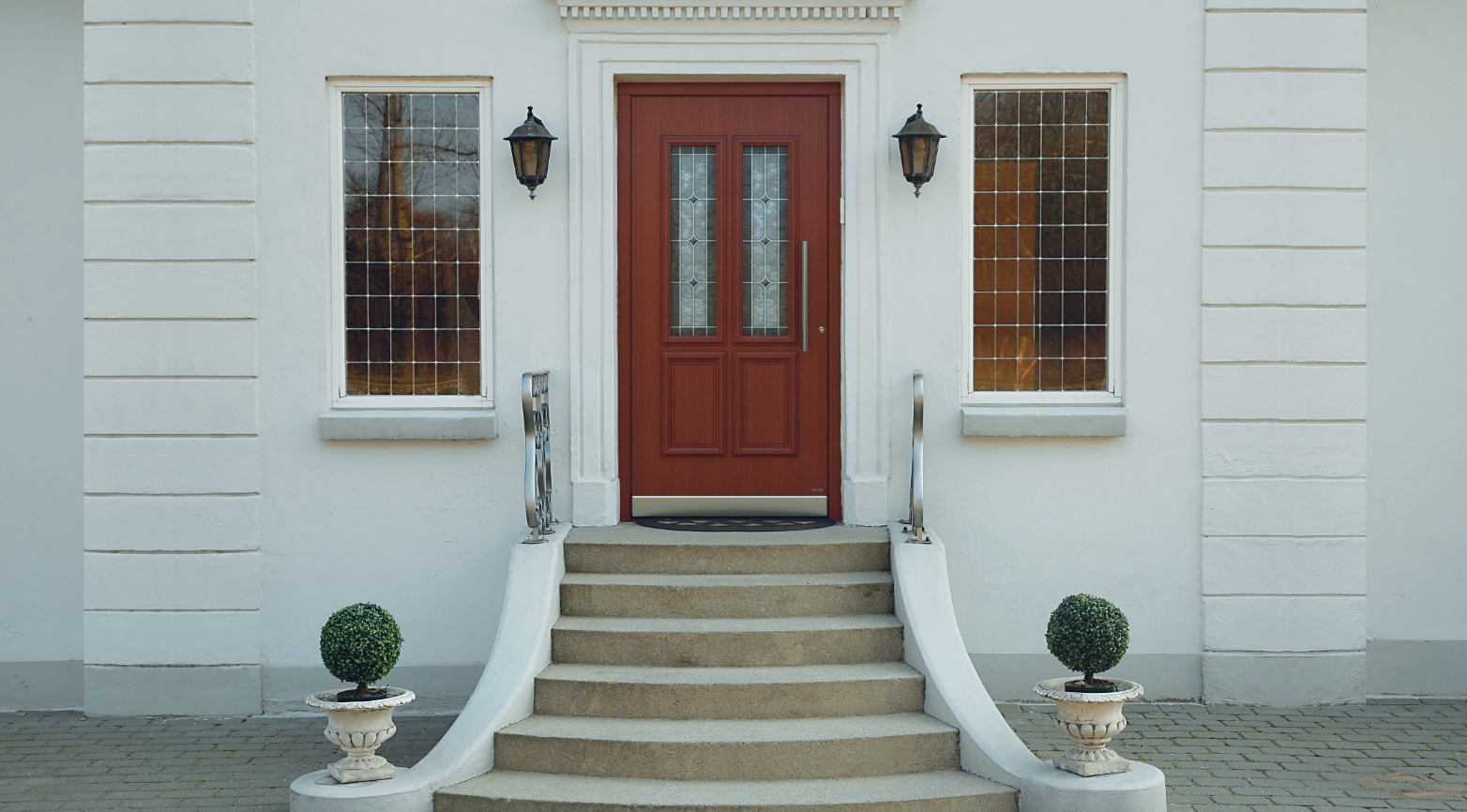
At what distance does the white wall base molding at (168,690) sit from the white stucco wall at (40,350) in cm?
39

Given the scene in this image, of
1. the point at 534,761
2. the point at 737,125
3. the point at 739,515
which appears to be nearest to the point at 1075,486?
the point at 739,515

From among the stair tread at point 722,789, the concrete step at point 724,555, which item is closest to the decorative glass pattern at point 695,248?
the concrete step at point 724,555

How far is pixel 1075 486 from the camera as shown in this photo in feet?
23.0

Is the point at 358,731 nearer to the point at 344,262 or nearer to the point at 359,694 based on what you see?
the point at 359,694

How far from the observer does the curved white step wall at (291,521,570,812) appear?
5.14 metres

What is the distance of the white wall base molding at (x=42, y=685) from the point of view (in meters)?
7.18

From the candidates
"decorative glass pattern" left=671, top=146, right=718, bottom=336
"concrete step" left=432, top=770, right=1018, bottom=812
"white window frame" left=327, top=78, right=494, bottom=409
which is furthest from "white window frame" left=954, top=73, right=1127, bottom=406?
"white window frame" left=327, top=78, right=494, bottom=409

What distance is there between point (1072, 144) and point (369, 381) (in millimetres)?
4205

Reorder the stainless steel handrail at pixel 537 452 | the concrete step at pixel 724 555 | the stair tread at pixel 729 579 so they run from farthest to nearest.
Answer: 1. the concrete step at pixel 724 555
2. the stair tread at pixel 729 579
3. the stainless steel handrail at pixel 537 452

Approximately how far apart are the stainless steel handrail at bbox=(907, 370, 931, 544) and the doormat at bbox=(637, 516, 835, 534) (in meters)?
0.70

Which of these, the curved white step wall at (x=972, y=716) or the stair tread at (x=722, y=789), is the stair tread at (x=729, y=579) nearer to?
the curved white step wall at (x=972, y=716)

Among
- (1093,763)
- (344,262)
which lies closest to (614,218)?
(344,262)

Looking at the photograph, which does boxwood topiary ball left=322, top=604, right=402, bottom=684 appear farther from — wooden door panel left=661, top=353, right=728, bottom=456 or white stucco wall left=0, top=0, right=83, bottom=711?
white stucco wall left=0, top=0, right=83, bottom=711

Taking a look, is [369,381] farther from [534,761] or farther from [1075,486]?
[1075,486]
